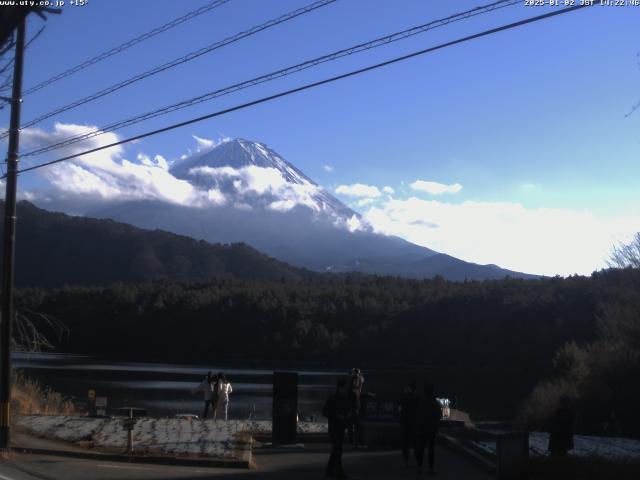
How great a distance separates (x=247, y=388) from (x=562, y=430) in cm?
3594

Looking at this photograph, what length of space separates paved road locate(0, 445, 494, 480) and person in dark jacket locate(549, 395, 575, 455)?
Result: 4.84 ft

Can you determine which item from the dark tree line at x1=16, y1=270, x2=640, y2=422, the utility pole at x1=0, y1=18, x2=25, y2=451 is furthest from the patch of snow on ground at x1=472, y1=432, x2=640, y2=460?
the dark tree line at x1=16, y1=270, x2=640, y2=422

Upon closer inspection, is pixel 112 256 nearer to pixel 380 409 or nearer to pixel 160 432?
pixel 160 432

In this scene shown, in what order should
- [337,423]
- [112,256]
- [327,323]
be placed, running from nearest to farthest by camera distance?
[337,423], [327,323], [112,256]

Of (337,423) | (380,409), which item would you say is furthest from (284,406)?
(337,423)

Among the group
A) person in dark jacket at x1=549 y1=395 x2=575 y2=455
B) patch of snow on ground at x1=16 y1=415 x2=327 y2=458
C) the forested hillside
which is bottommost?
patch of snow on ground at x1=16 y1=415 x2=327 y2=458

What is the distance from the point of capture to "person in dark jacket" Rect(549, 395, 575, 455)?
12750 millimetres

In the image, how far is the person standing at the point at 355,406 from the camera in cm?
1435

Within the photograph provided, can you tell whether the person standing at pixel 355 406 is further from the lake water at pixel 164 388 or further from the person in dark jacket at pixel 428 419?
the lake water at pixel 164 388

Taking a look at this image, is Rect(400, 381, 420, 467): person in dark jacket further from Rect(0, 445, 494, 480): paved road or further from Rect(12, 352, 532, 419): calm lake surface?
Rect(12, 352, 532, 419): calm lake surface

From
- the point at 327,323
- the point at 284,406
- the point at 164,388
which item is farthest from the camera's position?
the point at 327,323

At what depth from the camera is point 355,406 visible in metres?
14.7

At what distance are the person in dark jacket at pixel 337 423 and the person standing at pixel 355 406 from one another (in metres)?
0.68

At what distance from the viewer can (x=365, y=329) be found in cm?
8756
